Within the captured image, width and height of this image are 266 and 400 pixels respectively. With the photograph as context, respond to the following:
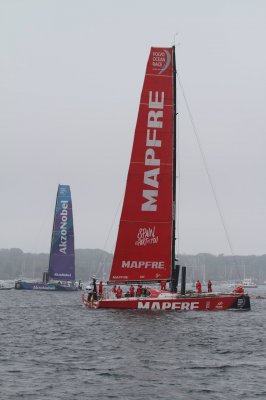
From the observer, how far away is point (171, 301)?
41125 mm

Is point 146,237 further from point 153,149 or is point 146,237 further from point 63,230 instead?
point 63,230

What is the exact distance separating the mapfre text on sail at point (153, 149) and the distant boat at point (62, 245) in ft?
170

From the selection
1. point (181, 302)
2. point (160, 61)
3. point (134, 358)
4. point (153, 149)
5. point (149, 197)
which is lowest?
point (134, 358)

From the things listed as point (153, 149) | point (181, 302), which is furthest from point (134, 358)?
point (153, 149)

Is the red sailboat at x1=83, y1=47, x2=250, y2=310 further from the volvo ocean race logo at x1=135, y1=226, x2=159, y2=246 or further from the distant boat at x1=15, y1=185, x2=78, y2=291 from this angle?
the distant boat at x1=15, y1=185, x2=78, y2=291

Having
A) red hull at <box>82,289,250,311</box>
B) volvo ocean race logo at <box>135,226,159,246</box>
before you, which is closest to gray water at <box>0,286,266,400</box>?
red hull at <box>82,289,250,311</box>

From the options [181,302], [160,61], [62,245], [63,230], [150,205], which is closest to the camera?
[181,302]

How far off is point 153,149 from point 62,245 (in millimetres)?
53203

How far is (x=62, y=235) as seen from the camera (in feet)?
313

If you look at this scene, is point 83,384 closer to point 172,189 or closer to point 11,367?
point 11,367

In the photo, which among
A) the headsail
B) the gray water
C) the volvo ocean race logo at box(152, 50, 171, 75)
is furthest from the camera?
the headsail

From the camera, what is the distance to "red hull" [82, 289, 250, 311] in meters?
41.2

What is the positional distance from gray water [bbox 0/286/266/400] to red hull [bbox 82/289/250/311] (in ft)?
2.17

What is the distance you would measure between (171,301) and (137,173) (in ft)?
27.6
